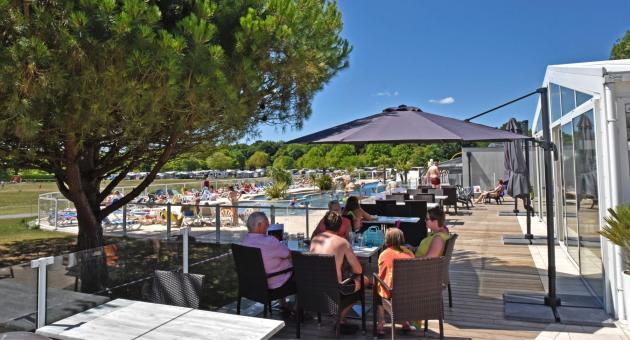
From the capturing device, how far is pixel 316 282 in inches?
135

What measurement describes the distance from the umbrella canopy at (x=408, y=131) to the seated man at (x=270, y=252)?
127 cm

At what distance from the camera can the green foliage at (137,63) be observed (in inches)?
124

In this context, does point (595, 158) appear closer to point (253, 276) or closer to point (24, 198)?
point (253, 276)

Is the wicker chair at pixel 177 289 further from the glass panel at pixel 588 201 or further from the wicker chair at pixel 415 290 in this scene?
the glass panel at pixel 588 201

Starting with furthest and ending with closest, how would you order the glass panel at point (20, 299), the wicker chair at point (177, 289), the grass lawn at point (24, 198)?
the grass lawn at point (24, 198) → the wicker chair at point (177, 289) → the glass panel at point (20, 299)

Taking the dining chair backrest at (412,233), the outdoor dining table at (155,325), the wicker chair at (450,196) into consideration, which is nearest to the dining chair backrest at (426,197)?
the wicker chair at (450,196)

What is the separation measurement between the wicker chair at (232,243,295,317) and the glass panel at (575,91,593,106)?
3.66 metres

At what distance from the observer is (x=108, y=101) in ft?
11.7

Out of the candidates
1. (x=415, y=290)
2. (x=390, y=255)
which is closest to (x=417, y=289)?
(x=415, y=290)

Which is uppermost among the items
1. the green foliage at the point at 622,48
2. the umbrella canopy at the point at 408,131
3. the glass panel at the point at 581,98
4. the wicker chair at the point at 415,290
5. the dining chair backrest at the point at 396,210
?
the green foliage at the point at 622,48

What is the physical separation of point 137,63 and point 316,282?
229cm

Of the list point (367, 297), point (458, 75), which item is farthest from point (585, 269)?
point (458, 75)

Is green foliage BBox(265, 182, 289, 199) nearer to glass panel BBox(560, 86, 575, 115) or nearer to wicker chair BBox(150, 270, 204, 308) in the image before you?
glass panel BBox(560, 86, 575, 115)

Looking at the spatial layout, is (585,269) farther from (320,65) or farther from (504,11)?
(504,11)
